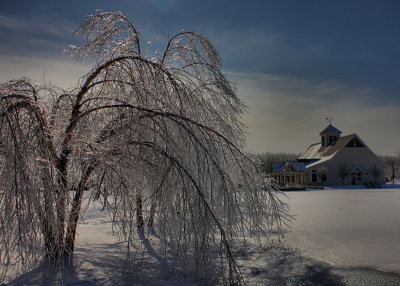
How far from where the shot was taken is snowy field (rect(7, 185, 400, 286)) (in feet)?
19.3

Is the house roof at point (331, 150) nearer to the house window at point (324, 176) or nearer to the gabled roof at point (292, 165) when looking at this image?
the house window at point (324, 176)

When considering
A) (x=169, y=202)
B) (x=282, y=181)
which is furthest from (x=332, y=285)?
(x=282, y=181)

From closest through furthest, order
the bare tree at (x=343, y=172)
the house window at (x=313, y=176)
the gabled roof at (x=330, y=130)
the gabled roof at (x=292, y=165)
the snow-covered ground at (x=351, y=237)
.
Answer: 1. the snow-covered ground at (x=351, y=237)
2. the gabled roof at (x=292, y=165)
3. the bare tree at (x=343, y=172)
4. the house window at (x=313, y=176)
5. the gabled roof at (x=330, y=130)

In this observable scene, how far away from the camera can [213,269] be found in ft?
21.2

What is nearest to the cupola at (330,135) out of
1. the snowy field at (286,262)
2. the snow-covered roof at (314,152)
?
the snow-covered roof at (314,152)

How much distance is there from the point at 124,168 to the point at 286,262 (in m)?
3.98

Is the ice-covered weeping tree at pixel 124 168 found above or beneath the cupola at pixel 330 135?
beneath

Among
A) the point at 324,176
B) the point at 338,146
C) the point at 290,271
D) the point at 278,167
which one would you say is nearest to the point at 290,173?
the point at 278,167

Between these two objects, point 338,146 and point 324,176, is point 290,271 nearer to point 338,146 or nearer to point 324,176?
point 324,176

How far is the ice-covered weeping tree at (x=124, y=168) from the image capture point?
418 cm

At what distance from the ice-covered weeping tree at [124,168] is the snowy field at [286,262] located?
17.6 inches

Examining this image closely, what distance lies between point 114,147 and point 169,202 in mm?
1388

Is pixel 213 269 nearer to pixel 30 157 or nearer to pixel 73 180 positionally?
pixel 73 180

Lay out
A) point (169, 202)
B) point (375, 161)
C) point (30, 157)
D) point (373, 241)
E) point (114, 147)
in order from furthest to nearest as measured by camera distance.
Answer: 1. point (375, 161)
2. point (373, 241)
3. point (114, 147)
4. point (169, 202)
5. point (30, 157)
